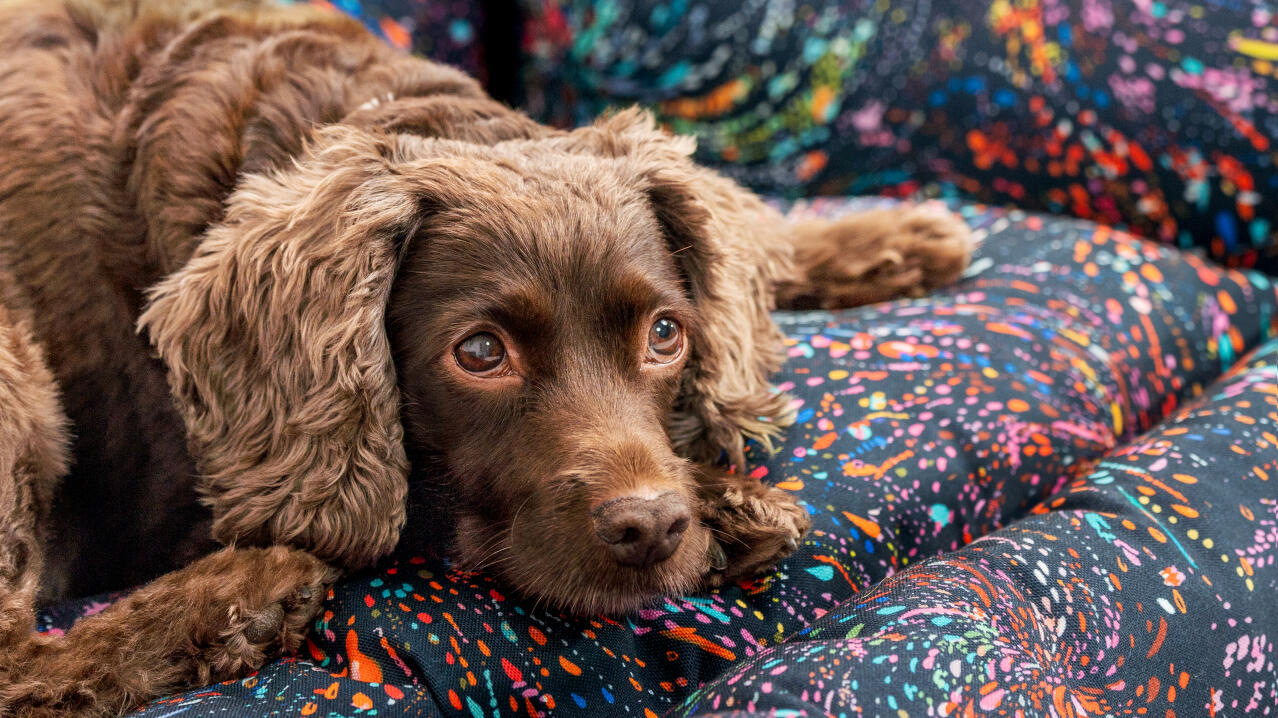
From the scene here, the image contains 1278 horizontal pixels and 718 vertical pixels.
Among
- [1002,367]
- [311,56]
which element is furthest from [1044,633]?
[311,56]

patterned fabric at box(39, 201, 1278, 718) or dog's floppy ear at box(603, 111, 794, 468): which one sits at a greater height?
dog's floppy ear at box(603, 111, 794, 468)

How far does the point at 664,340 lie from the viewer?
2225 millimetres

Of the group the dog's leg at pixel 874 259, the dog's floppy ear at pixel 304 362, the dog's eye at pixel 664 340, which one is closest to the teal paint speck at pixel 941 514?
the dog's eye at pixel 664 340

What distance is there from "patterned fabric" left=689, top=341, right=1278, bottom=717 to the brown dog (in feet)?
1.08

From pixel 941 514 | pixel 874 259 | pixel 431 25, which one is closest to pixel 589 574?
pixel 941 514

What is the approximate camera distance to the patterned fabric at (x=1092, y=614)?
65.1 inches

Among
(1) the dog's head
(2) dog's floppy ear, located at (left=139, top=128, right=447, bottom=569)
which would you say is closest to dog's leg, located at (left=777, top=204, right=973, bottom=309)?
(1) the dog's head

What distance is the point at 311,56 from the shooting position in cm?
261

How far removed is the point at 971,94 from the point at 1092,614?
2440 mm

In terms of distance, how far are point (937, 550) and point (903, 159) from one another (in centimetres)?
216

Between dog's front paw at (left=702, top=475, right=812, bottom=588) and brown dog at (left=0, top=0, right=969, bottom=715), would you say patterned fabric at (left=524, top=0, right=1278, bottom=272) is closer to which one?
brown dog at (left=0, top=0, right=969, bottom=715)

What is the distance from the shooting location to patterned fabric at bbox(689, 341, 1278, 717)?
165 cm

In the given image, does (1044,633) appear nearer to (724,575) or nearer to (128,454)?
(724,575)

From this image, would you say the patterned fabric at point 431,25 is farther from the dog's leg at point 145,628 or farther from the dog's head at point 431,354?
the dog's leg at point 145,628
